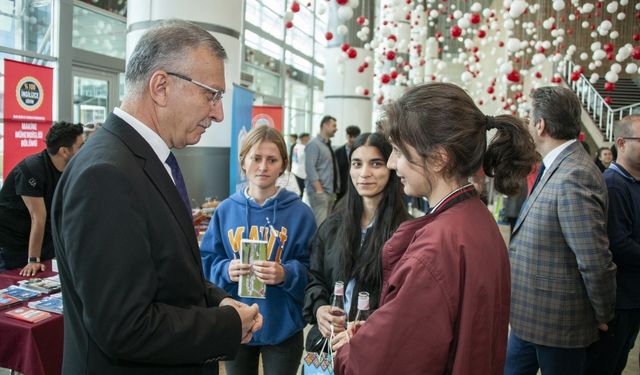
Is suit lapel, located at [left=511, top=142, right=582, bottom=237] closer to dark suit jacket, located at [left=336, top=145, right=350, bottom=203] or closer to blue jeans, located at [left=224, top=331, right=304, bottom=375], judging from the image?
blue jeans, located at [left=224, top=331, right=304, bottom=375]

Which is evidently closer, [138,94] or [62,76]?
[138,94]

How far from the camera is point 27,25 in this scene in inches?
220

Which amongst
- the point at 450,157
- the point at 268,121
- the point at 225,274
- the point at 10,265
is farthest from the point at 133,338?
the point at 268,121

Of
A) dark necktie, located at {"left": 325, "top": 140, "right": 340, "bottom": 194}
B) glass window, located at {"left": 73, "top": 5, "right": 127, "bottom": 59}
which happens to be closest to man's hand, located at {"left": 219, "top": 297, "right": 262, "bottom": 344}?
dark necktie, located at {"left": 325, "top": 140, "right": 340, "bottom": 194}

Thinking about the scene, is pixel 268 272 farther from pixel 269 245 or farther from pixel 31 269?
pixel 31 269

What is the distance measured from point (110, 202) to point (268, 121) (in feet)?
18.4

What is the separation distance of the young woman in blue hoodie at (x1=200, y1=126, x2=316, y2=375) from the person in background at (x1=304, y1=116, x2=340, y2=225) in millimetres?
4634

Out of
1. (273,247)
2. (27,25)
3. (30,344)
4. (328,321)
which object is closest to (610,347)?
(328,321)

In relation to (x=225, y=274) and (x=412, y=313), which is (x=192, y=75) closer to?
(x=412, y=313)

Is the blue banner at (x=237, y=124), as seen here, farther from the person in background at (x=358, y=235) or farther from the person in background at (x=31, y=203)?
the person in background at (x=358, y=235)

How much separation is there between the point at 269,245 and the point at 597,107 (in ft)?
53.4

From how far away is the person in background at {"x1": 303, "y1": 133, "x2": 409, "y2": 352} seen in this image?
1892 mm

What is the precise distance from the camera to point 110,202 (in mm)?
1022

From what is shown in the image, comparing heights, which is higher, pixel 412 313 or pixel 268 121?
pixel 268 121
